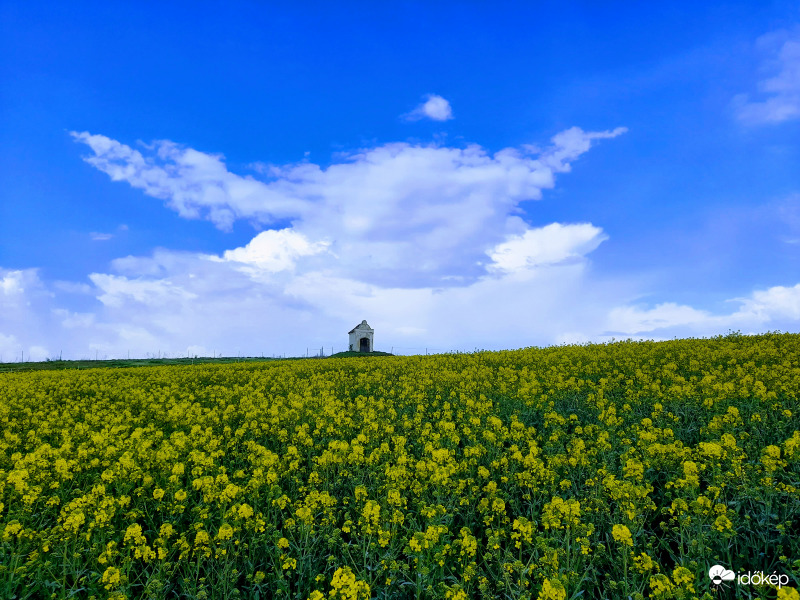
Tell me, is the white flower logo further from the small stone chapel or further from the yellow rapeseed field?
the small stone chapel

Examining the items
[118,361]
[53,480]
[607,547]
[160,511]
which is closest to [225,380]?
[53,480]

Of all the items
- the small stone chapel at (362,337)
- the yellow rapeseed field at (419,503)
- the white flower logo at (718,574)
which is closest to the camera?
the white flower logo at (718,574)

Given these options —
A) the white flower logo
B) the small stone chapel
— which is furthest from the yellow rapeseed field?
the small stone chapel

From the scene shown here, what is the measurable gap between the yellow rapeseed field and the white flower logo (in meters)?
0.18

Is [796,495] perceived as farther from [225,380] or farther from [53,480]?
[225,380]

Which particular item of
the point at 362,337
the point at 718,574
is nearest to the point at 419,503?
the point at 718,574

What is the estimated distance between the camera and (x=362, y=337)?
64.5 m

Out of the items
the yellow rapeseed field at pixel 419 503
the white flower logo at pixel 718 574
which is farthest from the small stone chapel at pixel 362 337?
the white flower logo at pixel 718 574

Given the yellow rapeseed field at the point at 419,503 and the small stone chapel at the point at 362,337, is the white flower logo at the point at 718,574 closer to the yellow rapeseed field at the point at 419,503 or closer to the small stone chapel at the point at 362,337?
the yellow rapeseed field at the point at 419,503

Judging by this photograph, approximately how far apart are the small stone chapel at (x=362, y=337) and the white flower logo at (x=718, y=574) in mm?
58630

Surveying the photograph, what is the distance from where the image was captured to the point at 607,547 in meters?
6.74

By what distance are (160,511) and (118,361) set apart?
2207 inches

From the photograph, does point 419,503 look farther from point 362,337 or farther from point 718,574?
point 362,337

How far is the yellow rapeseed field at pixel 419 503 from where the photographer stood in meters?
5.80
